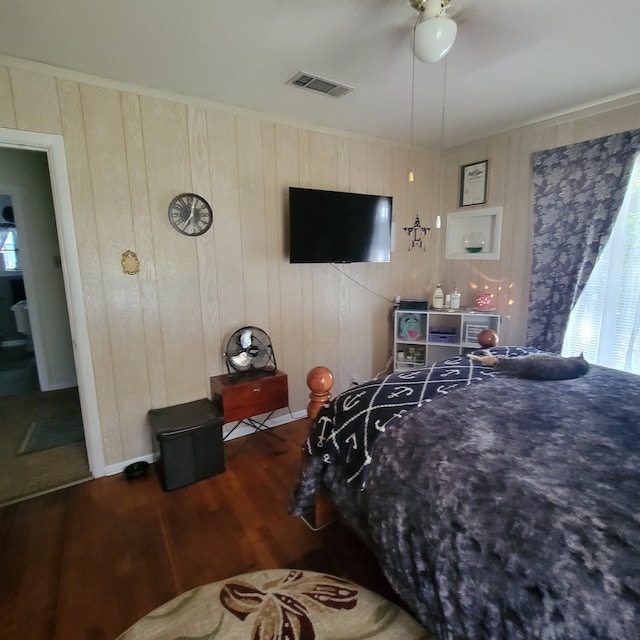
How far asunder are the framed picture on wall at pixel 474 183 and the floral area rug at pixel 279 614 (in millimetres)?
3395

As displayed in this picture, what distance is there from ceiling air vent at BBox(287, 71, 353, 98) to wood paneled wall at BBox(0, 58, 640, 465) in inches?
22.2

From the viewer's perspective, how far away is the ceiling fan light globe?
1486 mm

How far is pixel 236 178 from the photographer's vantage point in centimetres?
273

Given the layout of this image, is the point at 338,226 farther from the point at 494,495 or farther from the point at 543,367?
the point at 494,495

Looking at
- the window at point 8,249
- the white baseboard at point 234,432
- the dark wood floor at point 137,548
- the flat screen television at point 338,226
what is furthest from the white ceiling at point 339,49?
the window at point 8,249

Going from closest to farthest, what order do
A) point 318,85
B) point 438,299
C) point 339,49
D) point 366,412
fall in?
point 366,412
point 339,49
point 318,85
point 438,299

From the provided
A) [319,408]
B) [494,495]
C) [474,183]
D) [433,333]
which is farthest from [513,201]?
[494,495]

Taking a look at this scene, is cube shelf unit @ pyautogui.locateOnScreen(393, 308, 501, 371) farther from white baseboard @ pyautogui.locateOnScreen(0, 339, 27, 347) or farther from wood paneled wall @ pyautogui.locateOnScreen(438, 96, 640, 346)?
white baseboard @ pyautogui.locateOnScreen(0, 339, 27, 347)

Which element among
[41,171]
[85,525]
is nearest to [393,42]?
[85,525]

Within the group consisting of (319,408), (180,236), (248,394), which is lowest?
(248,394)

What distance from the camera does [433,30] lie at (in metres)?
1.49

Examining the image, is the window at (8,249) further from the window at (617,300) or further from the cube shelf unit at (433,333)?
the window at (617,300)

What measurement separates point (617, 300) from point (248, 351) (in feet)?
9.24

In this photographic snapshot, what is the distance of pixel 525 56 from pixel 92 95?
8.37ft
